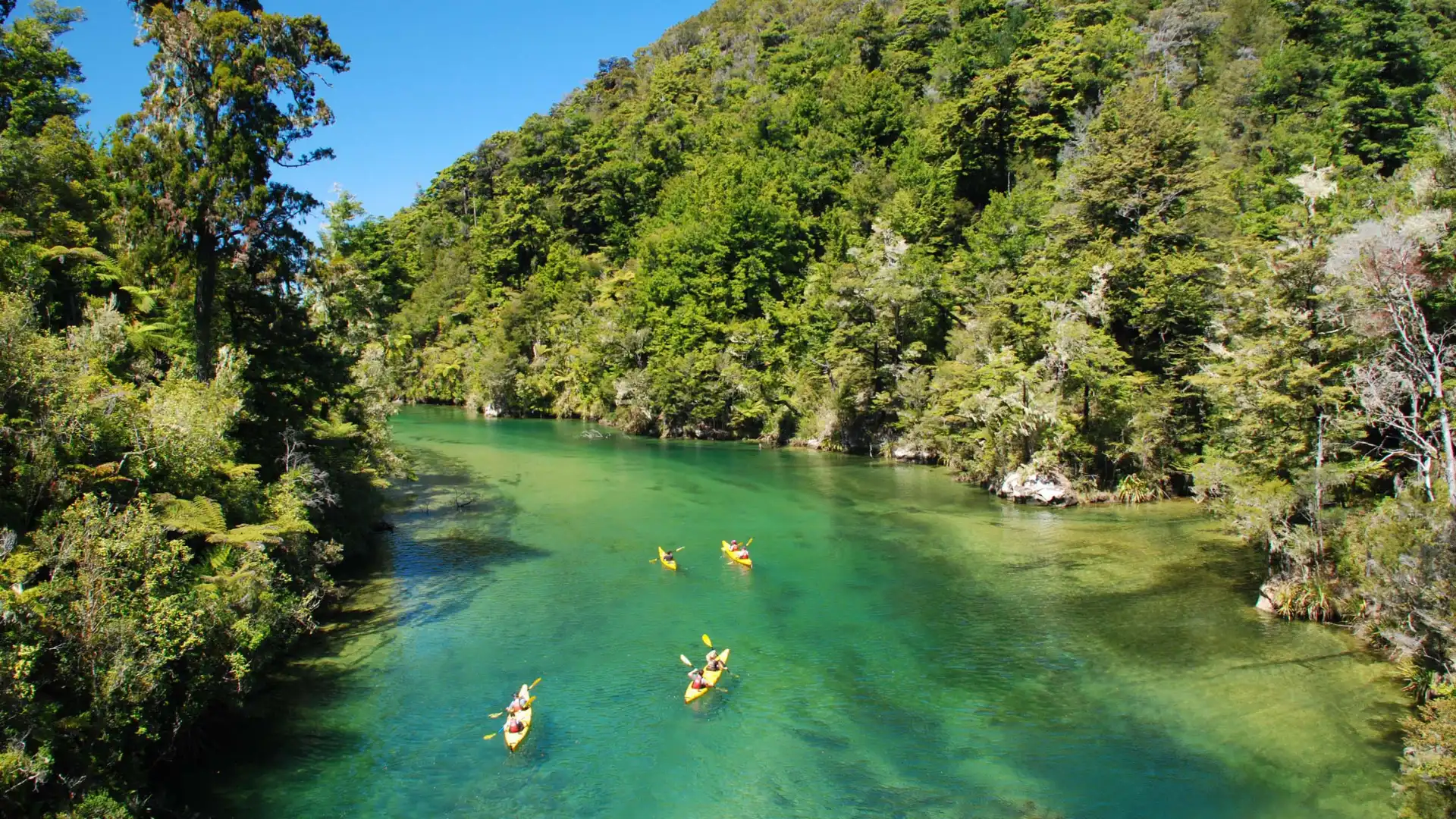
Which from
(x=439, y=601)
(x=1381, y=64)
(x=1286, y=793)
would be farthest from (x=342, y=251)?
(x=1381, y=64)

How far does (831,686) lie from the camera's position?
1636cm

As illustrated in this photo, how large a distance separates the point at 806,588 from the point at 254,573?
14380 mm

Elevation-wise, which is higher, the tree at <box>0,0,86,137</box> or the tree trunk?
the tree at <box>0,0,86,137</box>

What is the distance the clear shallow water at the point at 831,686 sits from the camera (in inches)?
491

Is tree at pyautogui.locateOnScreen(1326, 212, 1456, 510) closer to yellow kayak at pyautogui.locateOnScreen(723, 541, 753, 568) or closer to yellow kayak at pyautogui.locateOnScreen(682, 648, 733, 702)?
yellow kayak at pyautogui.locateOnScreen(682, 648, 733, 702)

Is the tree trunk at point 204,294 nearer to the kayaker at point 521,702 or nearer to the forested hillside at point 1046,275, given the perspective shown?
the forested hillside at point 1046,275

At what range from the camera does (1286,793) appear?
12180mm

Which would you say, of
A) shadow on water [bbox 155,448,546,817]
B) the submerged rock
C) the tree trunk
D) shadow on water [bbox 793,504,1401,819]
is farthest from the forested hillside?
shadow on water [bbox 155,448,546,817]

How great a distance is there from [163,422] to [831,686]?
1390cm

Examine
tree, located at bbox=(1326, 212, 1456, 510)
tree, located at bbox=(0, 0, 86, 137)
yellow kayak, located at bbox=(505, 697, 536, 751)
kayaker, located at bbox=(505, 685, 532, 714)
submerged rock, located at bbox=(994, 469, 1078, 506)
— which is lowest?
yellow kayak, located at bbox=(505, 697, 536, 751)

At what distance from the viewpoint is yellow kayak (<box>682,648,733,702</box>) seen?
15.7 m

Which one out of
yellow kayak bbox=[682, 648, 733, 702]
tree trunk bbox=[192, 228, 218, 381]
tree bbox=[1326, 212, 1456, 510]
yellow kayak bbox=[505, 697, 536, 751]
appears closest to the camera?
yellow kayak bbox=[505, 697, 536, 751]

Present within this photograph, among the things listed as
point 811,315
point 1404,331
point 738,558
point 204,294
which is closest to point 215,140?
point 204,294

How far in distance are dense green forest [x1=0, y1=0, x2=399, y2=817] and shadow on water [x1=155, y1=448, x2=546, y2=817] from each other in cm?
75
